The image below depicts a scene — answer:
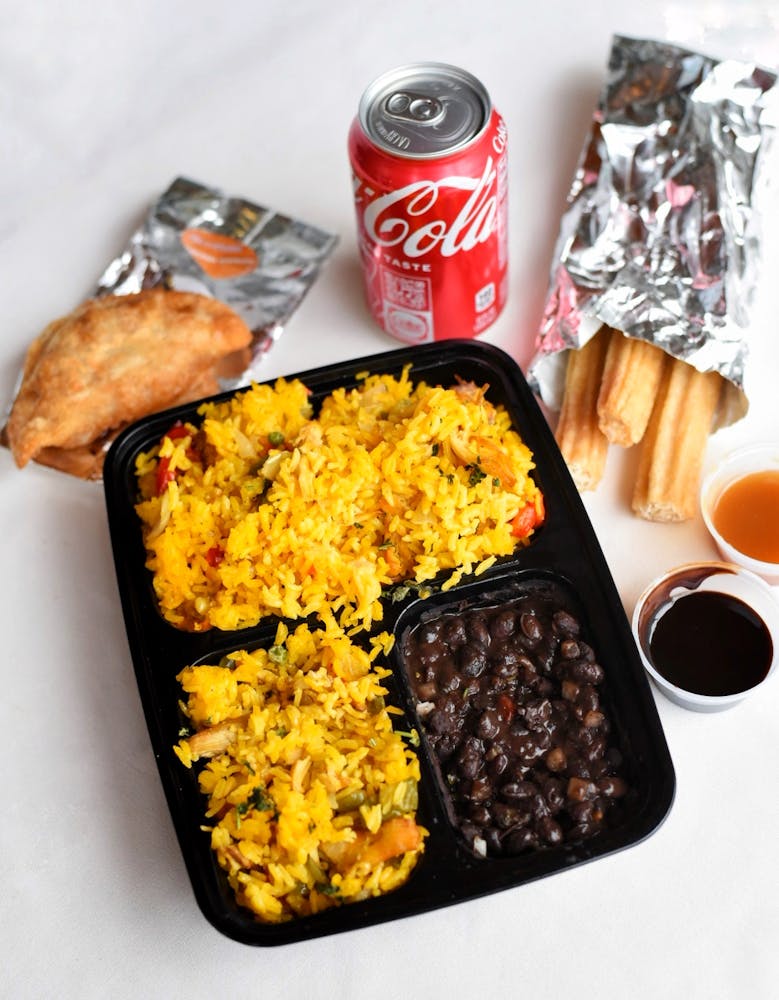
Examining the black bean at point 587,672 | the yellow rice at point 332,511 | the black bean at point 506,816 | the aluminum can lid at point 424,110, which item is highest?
the aluminum can lid at point 424,110

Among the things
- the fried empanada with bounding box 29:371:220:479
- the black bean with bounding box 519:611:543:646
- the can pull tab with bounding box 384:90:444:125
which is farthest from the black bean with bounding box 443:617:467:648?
the can pull tab with bounding box 384:90:444:125

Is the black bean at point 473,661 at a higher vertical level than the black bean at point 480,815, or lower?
higher

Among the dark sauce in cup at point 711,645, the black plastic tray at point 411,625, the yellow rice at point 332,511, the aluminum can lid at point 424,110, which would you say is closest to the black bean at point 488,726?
the black plastic tray at point 411,625

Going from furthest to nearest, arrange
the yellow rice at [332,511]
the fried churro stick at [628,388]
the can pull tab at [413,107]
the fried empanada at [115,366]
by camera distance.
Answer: the fried empanada at [115,366]
the fried churro stick at [628,388]
the can pull tab at [413,107]
the yellow rice at [332,511]

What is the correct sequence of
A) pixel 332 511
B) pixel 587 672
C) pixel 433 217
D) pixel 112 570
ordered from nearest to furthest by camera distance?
pixel 587 672 < pixel 332 511 < pixel 433 217 < pixel 112 570

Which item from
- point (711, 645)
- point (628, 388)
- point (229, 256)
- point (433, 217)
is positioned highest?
point (433, 217)

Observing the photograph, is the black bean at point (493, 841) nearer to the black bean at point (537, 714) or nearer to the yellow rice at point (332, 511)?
the black bean at point (537, 714)

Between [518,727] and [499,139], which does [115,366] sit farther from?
[518,727]

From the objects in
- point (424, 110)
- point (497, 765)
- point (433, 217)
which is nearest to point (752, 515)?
point (497, 765)
